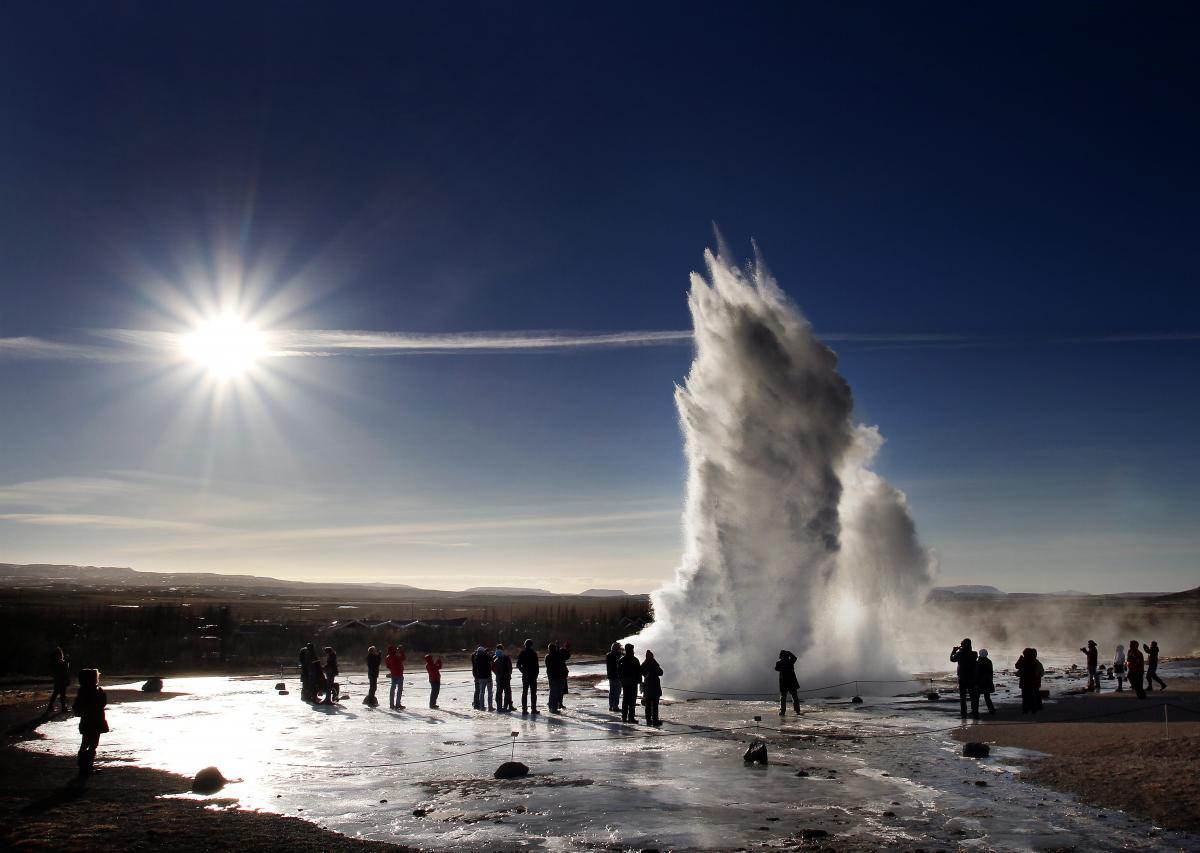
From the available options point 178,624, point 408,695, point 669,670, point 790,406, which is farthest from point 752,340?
point 178,624

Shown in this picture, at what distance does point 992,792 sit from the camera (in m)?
12.2

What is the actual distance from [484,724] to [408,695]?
7621mm

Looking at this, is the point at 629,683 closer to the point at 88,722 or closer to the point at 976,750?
the point at 976,750

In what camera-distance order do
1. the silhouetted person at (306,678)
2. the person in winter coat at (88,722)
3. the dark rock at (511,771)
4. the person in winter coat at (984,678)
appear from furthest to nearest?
the silhouetted person at (306,678), the person in winter coat at (984,678), the dark rock at (511,771), the person in winter coat at (88,722)

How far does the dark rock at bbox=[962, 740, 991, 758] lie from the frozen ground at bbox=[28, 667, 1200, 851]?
0.97 feet

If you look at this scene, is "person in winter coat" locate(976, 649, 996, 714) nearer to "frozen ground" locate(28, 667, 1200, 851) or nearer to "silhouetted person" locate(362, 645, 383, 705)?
"frozen ground" locate(28, 667, 1200, 851)

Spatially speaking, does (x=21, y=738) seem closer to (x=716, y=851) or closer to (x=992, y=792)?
(x=716, y=851)

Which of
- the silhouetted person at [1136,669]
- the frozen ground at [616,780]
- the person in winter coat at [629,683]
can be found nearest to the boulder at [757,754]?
the frozen ground at [616,780]

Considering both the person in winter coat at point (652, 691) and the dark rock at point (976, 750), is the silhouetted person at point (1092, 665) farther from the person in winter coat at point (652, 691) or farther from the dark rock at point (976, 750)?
the person in winter coat at point (652, 691)

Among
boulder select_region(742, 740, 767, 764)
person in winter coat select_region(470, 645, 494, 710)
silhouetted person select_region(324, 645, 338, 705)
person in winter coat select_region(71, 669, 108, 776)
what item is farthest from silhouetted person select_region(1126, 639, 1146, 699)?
person in winter coat select_region(71, 669, 108, 776)

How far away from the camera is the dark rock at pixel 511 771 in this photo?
43.7 feet

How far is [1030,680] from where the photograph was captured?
20.4 m

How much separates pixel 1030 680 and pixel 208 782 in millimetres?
17577

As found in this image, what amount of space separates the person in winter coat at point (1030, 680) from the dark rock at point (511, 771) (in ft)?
42.4
